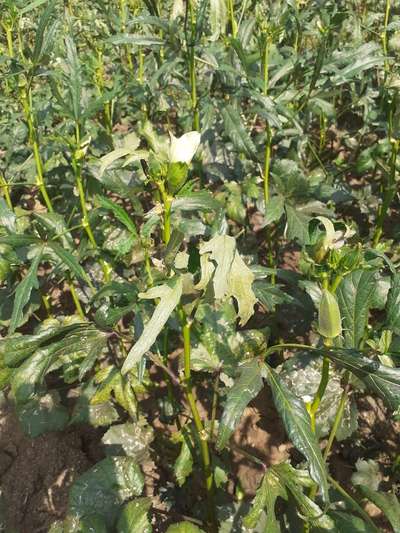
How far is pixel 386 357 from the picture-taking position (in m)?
1.17

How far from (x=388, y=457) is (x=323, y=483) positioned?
3.85ft

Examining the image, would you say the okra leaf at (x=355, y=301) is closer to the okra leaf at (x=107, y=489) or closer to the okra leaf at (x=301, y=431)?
the okra leaf at (x=301, y=431)

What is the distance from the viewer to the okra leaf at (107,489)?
142 centimetres

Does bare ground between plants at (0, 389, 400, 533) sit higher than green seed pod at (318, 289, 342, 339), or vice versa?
green seed pod at (318, 289, 342, 339)

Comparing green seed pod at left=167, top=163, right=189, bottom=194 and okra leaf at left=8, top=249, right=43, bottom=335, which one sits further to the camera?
okra leaf at left=8, top=249, right=43, bottom=335

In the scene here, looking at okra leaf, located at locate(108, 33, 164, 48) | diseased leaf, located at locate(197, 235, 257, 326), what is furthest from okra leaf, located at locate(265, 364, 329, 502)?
okra leaf, located at locate(108, 33, 164, 48)

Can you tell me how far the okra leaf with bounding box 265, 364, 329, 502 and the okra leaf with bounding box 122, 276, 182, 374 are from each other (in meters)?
0.33

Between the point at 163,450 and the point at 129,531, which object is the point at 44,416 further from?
the point at 129,531

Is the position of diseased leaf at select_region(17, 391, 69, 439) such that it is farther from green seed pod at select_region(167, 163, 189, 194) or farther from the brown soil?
green seed pod at select_region(167, 163, 189, 194)

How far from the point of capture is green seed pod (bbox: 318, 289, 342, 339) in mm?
898

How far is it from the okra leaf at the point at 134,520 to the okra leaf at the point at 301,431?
56 centimetres

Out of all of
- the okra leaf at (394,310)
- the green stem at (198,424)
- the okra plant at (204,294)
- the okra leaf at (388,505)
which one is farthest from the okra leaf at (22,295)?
the okra leaf at (388,505)

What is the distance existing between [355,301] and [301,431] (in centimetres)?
38

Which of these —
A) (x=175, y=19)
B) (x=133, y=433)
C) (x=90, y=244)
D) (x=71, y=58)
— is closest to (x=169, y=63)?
(x=175, y=19)
